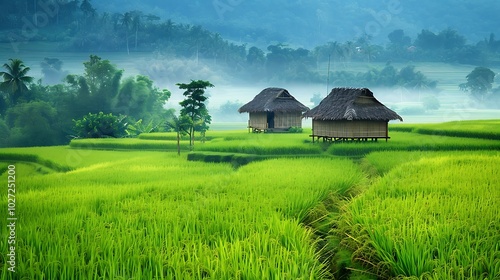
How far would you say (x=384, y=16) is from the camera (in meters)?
91.2

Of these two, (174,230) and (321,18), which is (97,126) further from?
(321,18)

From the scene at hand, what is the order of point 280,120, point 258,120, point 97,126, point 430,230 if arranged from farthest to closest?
point 97,126 → point 258,120 → point 280,120 → point 430,230

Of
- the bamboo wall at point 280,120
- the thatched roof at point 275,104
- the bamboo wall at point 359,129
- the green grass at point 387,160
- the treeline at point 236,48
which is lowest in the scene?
the green grass at point 387,160

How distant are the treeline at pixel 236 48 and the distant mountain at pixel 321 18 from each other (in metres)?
24.4

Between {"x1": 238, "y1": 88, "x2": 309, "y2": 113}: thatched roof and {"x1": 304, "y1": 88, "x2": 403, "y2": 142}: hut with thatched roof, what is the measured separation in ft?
18.5

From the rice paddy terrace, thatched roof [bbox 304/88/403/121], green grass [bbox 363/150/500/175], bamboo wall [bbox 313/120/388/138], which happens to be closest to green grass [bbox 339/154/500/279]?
the rice paddy terrace

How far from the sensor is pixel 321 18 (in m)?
92.7

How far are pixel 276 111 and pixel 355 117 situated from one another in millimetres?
7946

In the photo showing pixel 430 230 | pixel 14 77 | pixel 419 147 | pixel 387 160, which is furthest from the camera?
pixel 14 77

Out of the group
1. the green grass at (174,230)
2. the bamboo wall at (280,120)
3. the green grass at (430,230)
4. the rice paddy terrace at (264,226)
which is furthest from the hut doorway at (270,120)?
the green grass at (430,230)

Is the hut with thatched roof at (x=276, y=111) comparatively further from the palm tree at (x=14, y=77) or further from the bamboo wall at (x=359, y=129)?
the palm tree at (x=14, y=77)

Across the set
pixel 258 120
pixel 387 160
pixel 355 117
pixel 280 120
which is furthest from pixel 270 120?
pixel 387 160

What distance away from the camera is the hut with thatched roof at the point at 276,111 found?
84.7 ft

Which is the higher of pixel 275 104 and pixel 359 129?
pixel 275 104
